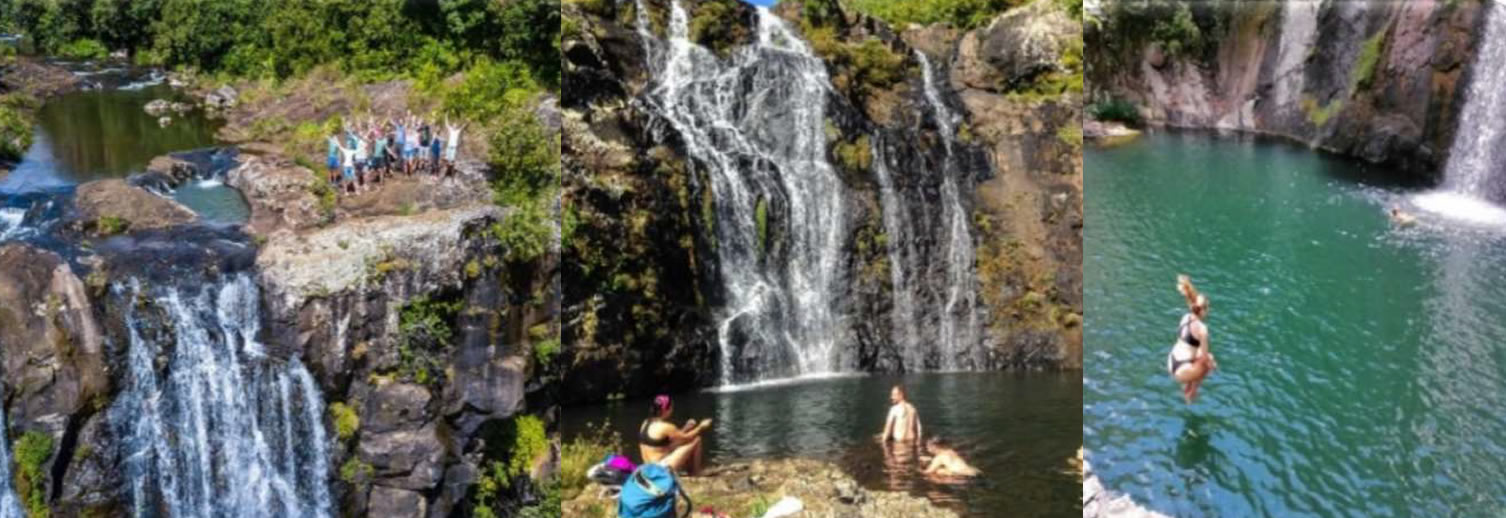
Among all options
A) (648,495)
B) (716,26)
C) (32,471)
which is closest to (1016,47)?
(716,26)

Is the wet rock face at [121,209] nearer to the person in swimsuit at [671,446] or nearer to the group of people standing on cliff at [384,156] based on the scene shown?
the group of people standing on cliff at [384,156]

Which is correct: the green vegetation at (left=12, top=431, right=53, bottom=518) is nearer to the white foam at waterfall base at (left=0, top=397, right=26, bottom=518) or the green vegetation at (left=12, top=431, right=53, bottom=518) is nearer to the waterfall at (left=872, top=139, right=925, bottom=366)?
the white foam at waterfall base at (left=0, top=397, right=26, bottom=518)

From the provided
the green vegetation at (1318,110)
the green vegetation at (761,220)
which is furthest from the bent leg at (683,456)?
the green vegetation at (1318,110)

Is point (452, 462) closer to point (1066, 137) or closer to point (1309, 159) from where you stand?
point (1066, 137)

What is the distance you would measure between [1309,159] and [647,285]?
14480 mm

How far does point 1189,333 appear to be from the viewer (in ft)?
30.9

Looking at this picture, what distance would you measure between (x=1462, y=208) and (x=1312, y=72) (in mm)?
9205

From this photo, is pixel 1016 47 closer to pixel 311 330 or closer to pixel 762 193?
pixel 762 193

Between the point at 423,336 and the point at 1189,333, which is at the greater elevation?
the point at 1189,333

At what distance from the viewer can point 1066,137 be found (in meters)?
21.4

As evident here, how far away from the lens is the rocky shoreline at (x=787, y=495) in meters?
12.9

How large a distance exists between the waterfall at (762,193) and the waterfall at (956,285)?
203 cm

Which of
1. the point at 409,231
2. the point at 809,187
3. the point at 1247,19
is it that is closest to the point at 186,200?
the point at 409,231

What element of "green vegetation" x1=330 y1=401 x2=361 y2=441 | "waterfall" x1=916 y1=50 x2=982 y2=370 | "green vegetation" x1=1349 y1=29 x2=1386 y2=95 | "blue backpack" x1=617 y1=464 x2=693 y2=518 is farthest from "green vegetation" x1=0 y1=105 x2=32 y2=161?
"green vegetation" x1=1349 y1=29 x2=1386 y2=95
